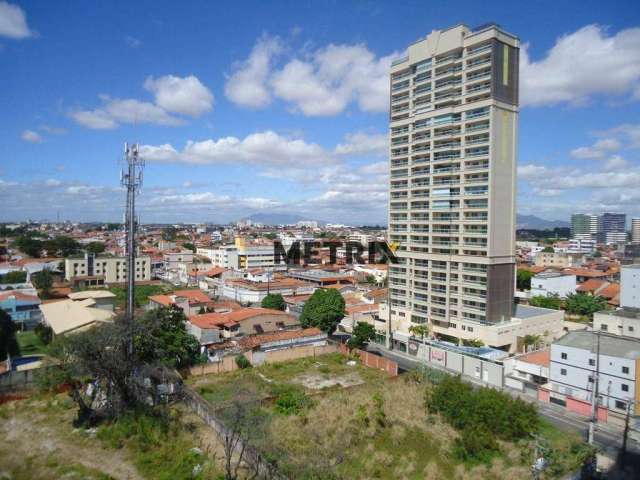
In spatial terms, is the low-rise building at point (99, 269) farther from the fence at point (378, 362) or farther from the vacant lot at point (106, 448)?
the vacant lot at point (106, 448)

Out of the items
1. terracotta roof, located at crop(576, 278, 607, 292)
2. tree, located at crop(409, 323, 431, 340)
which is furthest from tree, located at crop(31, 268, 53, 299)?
terracotta roof, located at crop(576, 278, 607, 292)

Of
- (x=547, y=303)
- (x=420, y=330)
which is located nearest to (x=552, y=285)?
(x=547, y=303)

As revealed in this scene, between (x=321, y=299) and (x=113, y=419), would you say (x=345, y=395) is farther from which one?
(x=321, y=299)

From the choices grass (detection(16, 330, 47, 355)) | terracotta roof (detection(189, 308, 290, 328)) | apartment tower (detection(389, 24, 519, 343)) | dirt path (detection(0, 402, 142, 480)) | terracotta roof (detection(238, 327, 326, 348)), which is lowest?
grass (detection(16, 330, 47, 355))

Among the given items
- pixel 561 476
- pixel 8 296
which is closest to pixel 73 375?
pixel 561 476

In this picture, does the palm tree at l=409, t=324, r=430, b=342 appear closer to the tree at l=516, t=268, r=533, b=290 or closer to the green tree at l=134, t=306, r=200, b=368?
the green tree at l=134, t=306, r=200, b=368

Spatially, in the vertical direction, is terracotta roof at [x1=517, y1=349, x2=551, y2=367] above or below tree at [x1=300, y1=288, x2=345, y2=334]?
below

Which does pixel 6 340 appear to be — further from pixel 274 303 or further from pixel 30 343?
pixel 274 303
